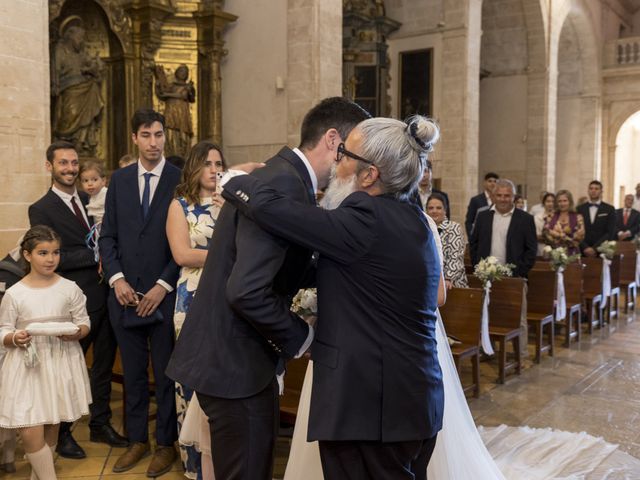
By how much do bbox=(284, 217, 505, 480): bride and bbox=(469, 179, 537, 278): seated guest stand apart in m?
3.66

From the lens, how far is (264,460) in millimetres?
2184

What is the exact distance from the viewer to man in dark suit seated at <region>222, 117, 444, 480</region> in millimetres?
1902

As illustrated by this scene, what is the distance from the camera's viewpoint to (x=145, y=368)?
400 centimetres

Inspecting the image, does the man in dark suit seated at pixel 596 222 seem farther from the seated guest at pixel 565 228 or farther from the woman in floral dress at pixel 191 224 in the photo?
the woman in floral dress at pixel 191 224

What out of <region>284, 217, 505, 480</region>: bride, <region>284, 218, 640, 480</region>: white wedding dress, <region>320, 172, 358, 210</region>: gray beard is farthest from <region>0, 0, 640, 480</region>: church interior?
<region>320, 172, 358, 210</region>: gray beard

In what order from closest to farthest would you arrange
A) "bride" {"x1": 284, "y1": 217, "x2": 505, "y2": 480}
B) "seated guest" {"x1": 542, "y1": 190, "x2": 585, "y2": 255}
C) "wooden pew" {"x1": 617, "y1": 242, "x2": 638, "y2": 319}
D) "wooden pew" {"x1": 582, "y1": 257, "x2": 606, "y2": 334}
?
"bride" {"x1": 284, "y1": 217, "x2": 505, "y2": 480} < "wooden pew" {"x1": 582, "y1": 257, "x2": 606, "y2": 334} < "seated guest" {"x1": 542, "y1": 190, "x2": 585, "y2": 255} < "wooden pew" {"x1": 617, "y1": 242, "x2": 638, "y2": 319}

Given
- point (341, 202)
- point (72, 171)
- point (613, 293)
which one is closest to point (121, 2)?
point (72, 171)

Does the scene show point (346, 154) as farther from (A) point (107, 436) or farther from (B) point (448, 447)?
(A) point (107, 436)

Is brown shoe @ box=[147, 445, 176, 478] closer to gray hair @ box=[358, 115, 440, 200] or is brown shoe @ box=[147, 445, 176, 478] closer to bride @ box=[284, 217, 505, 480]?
bride @ box=[284, 217, 505, 480]

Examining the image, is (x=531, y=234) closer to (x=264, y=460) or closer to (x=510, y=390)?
(x=510, y=390)

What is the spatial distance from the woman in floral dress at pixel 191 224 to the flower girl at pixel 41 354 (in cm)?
63

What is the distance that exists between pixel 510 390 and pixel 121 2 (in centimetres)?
800

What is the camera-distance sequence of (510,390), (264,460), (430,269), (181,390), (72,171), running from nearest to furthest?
(430,269), (264,460), (181,390), (72,171), (510,390)

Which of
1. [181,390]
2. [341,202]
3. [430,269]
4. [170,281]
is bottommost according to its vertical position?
[181,390]
